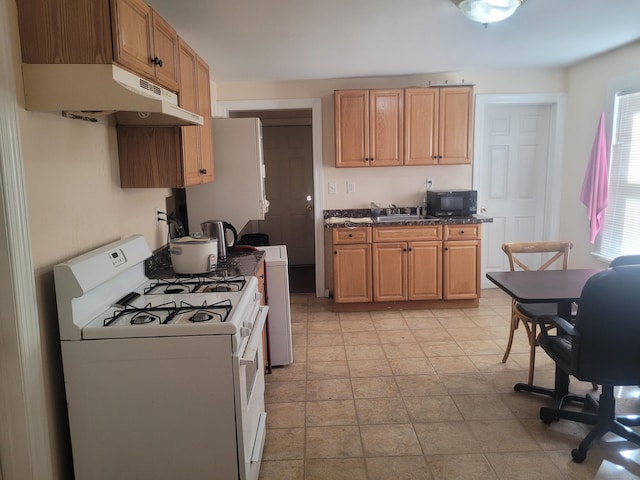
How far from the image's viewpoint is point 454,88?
4.38m

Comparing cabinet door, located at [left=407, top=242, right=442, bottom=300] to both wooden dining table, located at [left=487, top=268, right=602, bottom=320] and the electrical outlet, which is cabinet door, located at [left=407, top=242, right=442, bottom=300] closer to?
the electrical outlet

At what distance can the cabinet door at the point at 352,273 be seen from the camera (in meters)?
4.35

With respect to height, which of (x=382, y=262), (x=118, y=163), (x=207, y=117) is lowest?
(x=382, y=262)

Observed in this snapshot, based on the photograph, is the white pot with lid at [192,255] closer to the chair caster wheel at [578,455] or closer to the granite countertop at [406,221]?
the granite countertop at [406,221]

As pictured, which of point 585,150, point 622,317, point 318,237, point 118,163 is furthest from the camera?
point 318,237

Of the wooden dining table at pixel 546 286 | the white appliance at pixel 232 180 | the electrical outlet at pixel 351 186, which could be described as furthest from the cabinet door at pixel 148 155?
the electrical outlet at pixel 351 186

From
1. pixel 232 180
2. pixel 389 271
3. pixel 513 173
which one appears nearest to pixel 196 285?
pixel 232 180

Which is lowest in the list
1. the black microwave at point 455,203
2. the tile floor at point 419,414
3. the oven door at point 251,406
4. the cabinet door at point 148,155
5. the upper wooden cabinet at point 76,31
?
the tile floor at point 419,414

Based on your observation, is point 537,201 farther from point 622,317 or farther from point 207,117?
point 207,117

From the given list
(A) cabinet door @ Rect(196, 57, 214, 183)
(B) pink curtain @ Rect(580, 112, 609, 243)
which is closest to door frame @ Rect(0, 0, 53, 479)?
(A) cabinet door @ Rect(196, 57, 214, 183)

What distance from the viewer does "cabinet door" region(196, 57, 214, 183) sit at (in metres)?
2.99

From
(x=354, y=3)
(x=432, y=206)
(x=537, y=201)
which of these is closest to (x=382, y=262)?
(x=432, y=206)

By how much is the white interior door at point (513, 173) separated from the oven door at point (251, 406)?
339 cm

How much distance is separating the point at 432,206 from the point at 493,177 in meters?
0.91
